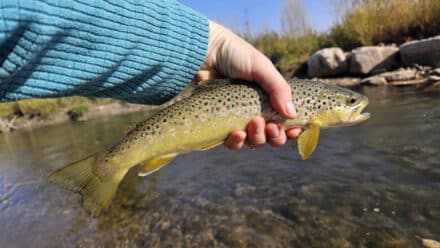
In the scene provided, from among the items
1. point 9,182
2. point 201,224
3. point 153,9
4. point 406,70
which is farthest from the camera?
point 406,70

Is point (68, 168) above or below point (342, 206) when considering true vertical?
above

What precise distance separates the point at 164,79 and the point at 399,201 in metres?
3.59

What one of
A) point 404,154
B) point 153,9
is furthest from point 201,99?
point 404,154

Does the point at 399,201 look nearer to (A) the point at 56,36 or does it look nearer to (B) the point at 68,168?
(B) the point at 68,168

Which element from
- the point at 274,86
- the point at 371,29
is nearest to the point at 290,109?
the point at 274,86

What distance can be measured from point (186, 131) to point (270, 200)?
9.34 ft

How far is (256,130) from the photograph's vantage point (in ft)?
9.60

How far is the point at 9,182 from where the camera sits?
320 inches

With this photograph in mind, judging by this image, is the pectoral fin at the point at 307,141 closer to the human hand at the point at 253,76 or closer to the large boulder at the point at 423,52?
the human hand at the point at 253,76

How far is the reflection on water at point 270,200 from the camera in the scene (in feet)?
14.0

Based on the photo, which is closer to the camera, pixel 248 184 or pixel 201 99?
pixel 201 99

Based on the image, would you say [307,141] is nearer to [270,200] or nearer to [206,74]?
[206,74]

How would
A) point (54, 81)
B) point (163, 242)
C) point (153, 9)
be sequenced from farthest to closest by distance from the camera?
1. point (163, 242)
2. point (153, 9)
3. point (54, 81)

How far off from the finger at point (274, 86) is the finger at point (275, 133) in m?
0.14
